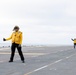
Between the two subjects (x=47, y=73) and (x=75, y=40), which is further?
(x=75, y=40)

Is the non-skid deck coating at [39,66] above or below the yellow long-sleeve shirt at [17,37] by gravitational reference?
below

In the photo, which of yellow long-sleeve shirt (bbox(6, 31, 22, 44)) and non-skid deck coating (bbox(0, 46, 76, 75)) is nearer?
non-skid deck coating (bbox(0, 46, 76, 75))

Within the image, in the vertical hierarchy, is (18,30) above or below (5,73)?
above

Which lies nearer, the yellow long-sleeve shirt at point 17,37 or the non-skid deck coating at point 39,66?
the non-skid deck coating at point 39,66

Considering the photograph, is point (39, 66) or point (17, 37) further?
point (17, 37)

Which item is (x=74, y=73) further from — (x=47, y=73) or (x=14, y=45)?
(x=14, y=45)

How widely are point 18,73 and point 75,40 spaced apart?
1536 inches

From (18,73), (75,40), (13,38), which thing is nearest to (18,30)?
(13,38)

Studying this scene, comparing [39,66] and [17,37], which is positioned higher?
[17,37]

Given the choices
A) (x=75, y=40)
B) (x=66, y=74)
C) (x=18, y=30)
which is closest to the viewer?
(x=66, y=74)

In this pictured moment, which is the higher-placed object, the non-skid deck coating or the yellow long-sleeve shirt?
the yellow long-sleeve shirt

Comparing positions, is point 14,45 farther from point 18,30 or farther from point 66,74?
point 66,74

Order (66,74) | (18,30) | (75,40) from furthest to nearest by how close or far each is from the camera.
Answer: (75,40) < (18,30) < (66,74)

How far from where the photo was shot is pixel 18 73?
14.9 metres
